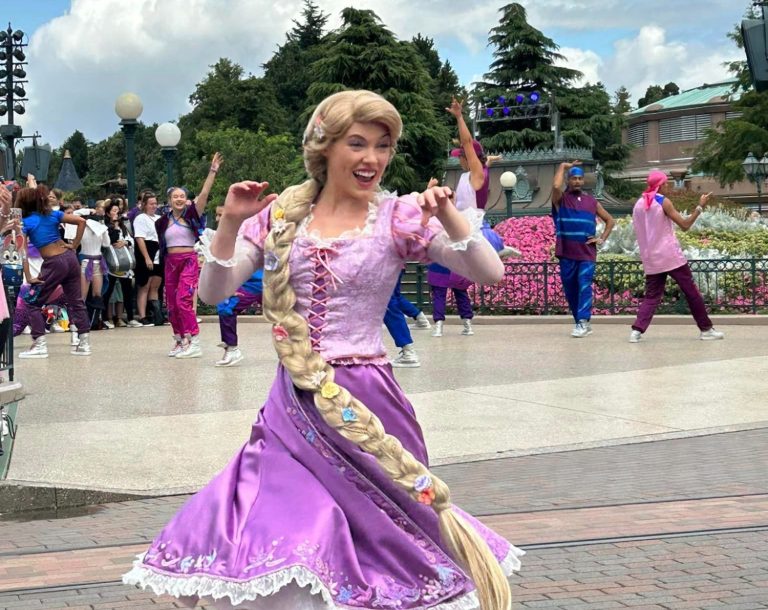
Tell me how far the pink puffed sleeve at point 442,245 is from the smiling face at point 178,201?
9.80 m

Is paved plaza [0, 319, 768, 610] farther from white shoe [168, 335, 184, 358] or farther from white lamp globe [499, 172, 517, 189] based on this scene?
white lamp globe [499, 172, 517, 189]

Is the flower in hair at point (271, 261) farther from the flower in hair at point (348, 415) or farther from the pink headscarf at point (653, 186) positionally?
the pink headscarf at point (653, 186)

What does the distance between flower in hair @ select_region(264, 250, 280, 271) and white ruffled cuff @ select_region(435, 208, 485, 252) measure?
0.48 metres

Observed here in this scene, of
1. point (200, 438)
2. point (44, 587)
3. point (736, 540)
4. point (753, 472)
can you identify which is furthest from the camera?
point (200, 438)

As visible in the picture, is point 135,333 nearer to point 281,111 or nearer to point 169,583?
point 169,583

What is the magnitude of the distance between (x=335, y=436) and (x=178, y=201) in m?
10.1

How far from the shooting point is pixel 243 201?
13.2 ft

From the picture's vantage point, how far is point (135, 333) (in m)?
17.6

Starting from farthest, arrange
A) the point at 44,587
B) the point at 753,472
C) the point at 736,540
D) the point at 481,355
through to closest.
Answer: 1. the point at 481,355
2. the point at 753,472
3. the point at 736,540
4. the point at 44,587

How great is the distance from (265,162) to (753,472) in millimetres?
58275

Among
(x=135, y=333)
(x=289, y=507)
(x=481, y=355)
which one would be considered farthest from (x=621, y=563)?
(x=135, y=333)

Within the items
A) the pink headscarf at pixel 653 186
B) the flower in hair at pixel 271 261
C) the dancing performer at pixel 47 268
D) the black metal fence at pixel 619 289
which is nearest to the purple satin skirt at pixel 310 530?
the flower in hair at pixel 271 261

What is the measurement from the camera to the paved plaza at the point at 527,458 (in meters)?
5.45

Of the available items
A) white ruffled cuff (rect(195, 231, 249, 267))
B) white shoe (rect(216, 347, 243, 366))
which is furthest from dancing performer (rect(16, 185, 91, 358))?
white ruffled cuff (rect(195, 231, 249, 267))
